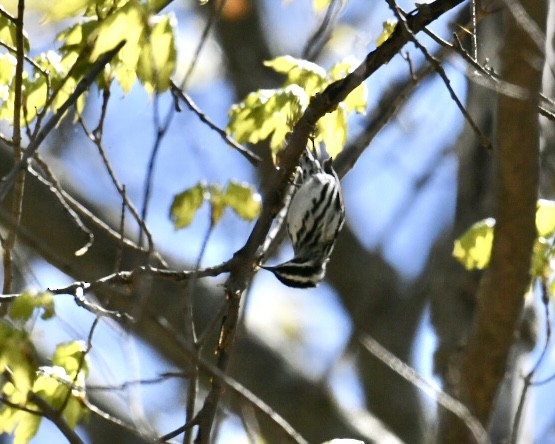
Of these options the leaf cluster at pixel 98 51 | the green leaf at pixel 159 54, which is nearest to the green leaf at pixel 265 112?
the leaf cluster at pixel 98 51

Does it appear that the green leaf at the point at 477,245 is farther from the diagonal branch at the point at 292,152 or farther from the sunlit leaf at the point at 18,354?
the sunlit leaf at the point at 18,354

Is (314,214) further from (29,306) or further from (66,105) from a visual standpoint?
(29,306)

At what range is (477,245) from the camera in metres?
4.30

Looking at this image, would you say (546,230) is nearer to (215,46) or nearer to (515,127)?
(515,127)

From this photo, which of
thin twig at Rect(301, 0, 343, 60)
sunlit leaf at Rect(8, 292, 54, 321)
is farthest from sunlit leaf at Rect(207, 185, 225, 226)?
sunlit leaf at Rect(8, 292, 54, 321)

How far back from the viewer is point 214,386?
3020 millimetres

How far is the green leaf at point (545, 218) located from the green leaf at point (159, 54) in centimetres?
187

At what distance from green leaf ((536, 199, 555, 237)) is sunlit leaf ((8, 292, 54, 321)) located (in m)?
2.24

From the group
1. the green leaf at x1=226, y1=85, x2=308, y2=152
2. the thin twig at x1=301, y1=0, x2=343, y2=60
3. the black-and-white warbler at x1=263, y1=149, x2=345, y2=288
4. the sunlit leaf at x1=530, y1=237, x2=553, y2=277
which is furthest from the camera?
the black-and-white warbler at x1=263, y1=149, x2=345, y2=288

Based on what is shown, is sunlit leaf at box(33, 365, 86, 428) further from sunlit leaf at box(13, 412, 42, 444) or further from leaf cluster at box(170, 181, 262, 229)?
leaf cluster at box(170, 181, 262, 229)

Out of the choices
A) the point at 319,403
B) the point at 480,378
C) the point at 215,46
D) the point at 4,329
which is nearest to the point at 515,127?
Answer: the point at 480,378

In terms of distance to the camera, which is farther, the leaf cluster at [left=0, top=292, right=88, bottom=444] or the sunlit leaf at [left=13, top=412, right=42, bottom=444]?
the sunlit leaf at [left=13, top=412, right=42, bottom=444]

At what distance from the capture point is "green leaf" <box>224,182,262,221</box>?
13.5 feet

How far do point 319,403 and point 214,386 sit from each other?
169 inches
